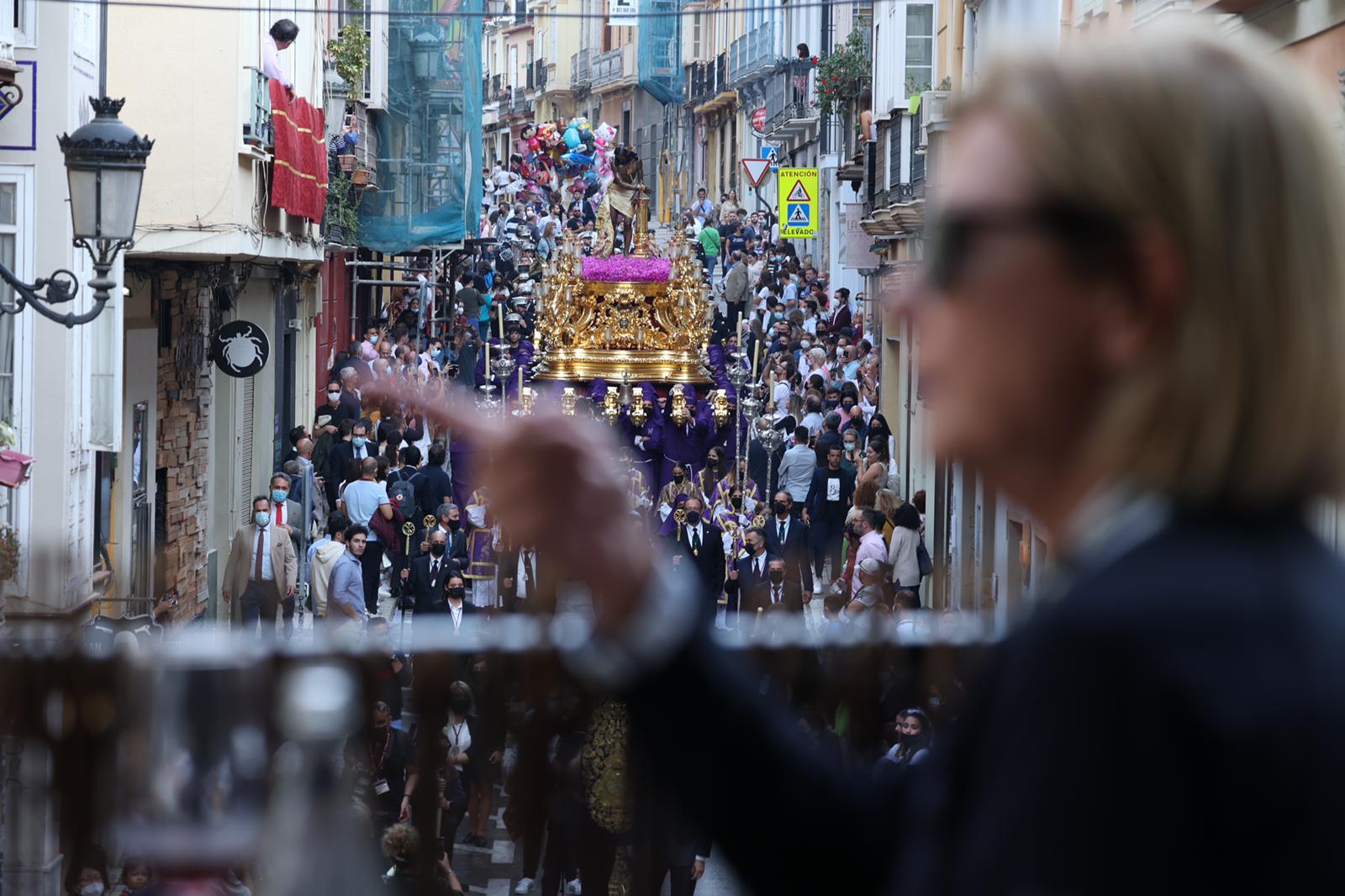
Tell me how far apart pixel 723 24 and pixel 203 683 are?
6157cm

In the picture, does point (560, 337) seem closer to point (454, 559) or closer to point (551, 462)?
point (454, 559)

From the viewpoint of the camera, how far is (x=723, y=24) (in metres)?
62.9

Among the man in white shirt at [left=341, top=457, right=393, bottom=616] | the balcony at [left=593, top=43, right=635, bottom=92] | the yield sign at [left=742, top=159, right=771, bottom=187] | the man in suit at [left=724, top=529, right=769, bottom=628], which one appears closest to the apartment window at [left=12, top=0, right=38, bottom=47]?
the man in white shirt at [left=341, top=457, right=393, bottom=616]

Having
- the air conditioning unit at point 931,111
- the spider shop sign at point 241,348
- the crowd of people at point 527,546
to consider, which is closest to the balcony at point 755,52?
the crowd of people at point 527,546

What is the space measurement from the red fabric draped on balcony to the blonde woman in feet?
59.5

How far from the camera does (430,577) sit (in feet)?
45.9

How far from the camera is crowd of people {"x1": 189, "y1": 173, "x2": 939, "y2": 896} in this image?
3.69m

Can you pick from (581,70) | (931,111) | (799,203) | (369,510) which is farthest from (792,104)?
(581,70)

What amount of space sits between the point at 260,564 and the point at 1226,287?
1247cm

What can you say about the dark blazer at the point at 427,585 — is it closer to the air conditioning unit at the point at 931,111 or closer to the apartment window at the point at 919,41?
the air conditioning unit at the point at 931,111

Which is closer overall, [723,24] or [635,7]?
[723,24]

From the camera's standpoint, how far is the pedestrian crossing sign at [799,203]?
31.6 m

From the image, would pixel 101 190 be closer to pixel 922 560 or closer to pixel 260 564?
pixel 260 564

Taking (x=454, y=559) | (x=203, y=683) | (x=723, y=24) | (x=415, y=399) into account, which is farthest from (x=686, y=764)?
(x=723, y=24)
